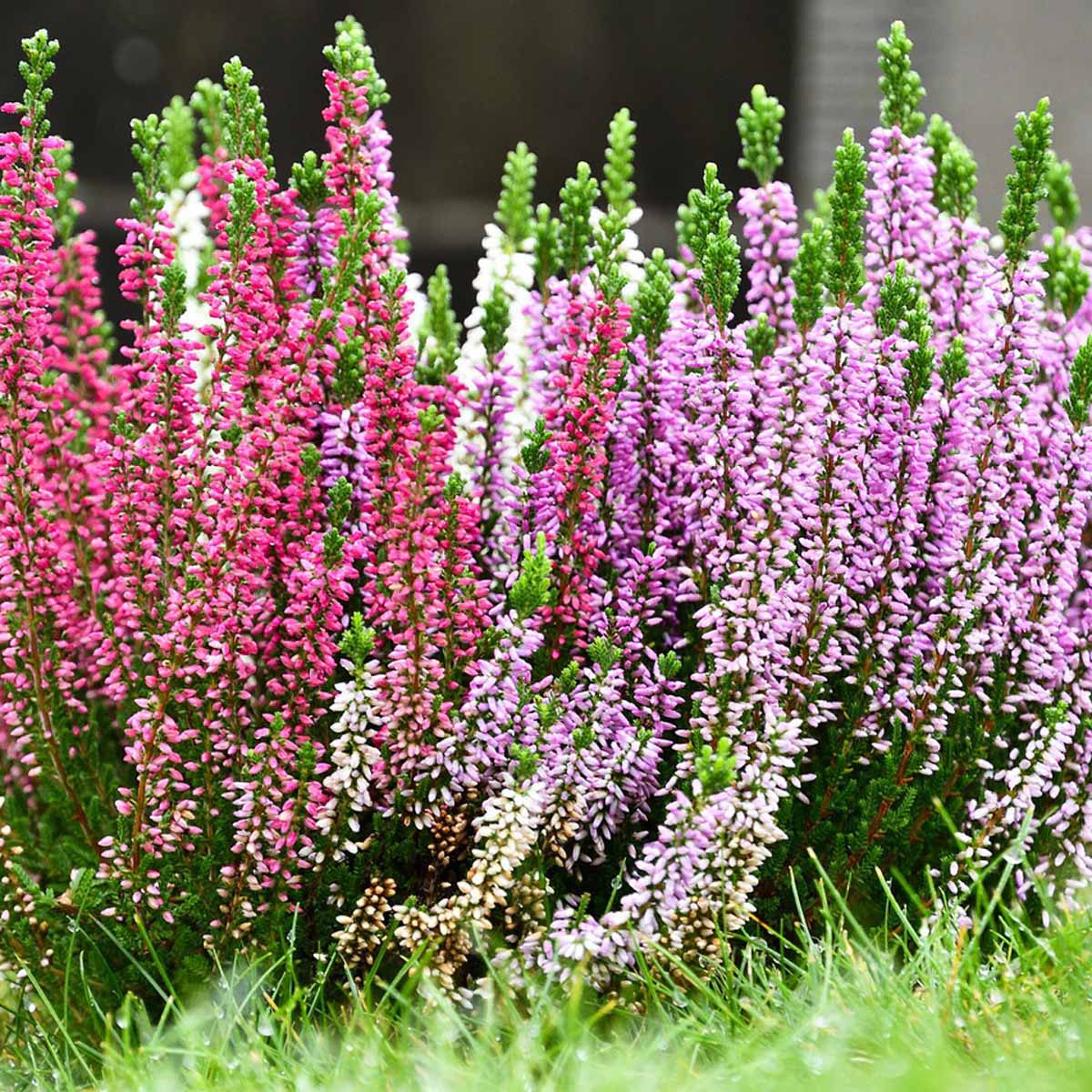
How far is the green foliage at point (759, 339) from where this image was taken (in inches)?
108

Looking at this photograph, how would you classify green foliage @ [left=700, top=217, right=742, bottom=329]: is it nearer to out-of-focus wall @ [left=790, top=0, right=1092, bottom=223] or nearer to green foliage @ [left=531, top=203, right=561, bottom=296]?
green foliage @ [left=531, top=203, right=561, bottom=296]

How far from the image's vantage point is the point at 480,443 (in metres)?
3.12

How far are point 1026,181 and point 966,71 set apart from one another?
573 cm

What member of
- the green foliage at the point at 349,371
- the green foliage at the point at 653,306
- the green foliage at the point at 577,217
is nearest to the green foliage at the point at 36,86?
the green foliage at the point at 349,371

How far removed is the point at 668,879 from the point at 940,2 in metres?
6.64

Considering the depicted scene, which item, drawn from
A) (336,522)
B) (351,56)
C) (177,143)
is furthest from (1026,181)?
(177,143)

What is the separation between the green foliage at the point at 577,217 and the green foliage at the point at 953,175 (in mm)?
707

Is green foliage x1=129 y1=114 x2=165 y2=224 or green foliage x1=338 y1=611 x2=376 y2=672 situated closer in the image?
green foliage x1=338 y1=611 x2=376 y2=672

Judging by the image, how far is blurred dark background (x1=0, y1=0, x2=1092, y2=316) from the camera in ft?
25.2

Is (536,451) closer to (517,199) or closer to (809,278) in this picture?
(809,278)

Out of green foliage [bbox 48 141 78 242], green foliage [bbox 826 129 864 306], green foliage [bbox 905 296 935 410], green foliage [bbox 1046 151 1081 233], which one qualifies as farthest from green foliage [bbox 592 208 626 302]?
green foliage [bbox 48 141 78 242]

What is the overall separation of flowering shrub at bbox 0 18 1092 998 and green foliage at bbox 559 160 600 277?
1 centimetres

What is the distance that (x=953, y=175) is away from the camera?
117 inches

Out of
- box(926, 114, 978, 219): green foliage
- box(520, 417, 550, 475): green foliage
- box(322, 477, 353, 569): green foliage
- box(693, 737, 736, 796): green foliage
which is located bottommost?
box(693, 737, 736, 796): green foliage
